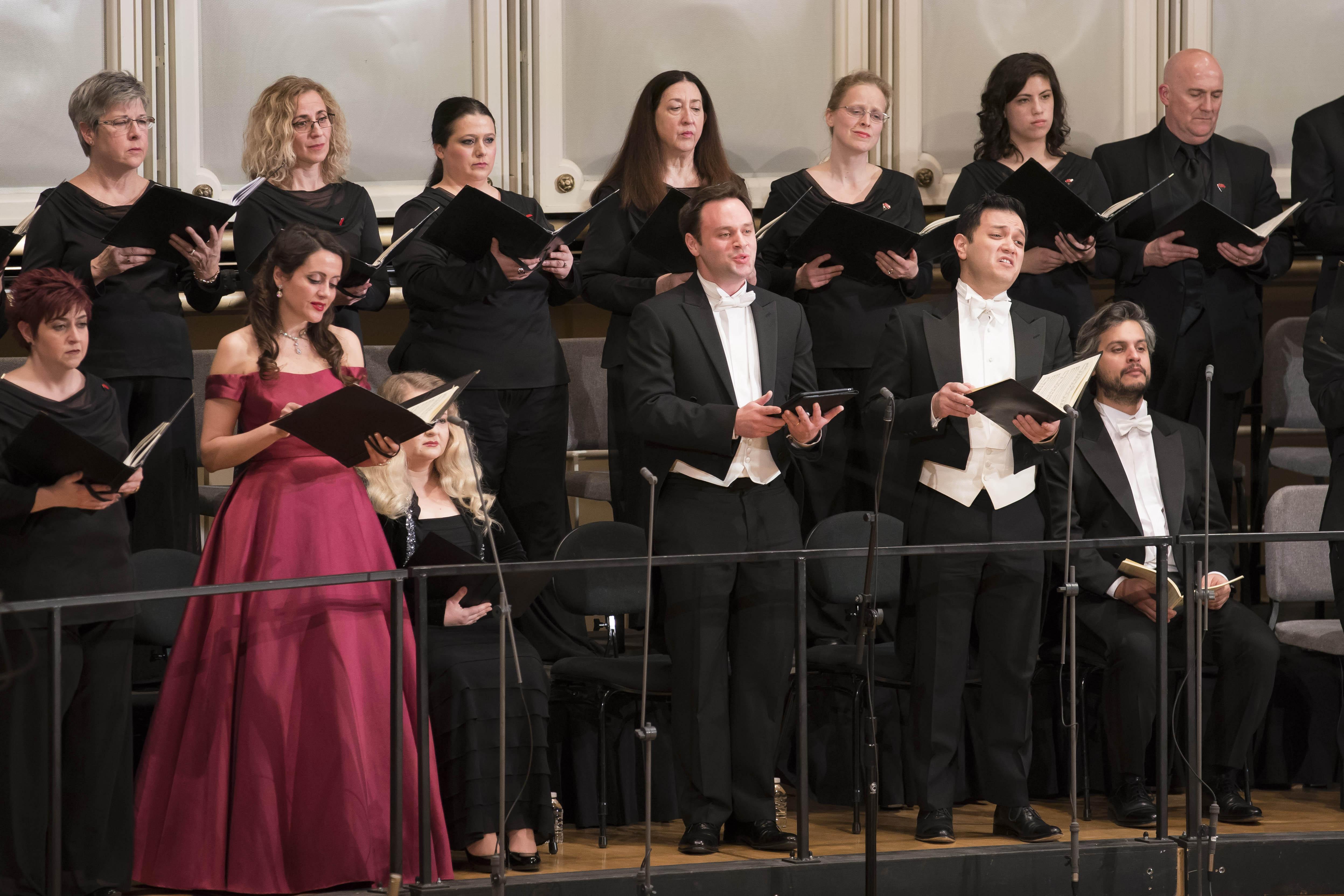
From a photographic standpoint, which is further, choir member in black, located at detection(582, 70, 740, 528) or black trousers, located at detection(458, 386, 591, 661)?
choir member in black, located at detection(582, 70, 740, 528)

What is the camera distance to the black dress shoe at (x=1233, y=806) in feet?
12.8

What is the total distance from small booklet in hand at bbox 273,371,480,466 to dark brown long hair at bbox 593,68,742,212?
4.13 feet

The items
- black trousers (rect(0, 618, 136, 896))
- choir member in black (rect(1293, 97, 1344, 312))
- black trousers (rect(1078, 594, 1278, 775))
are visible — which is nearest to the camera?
black trousers (rect(0, 618, 136, 896))

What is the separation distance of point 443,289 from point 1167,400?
211 centimetres

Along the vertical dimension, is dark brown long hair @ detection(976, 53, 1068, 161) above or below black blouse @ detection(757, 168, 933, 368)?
above

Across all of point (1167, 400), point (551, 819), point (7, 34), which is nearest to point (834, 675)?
point (551, 819)

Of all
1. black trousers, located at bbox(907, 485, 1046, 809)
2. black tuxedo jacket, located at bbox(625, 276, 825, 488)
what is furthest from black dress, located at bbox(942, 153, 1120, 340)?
black trousers, located at bbox(907, 485, 1046, 809)

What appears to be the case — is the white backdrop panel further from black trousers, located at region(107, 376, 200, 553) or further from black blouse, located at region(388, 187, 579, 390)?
black trousers, located at region(107, 376, 200, 553)

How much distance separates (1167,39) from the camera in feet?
19.2

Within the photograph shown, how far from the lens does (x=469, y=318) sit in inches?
170

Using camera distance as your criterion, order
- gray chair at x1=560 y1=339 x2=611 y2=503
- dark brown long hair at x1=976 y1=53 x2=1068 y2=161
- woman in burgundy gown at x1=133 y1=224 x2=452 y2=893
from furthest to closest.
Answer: gray chair at x1=560 y1=339 x2=611 y2=503 → dark brown long hair at x1=976 y1=53 x2=1068 y2=161 → woman in burgundy gown at x1=133 y1=224 x2=452 y2=893

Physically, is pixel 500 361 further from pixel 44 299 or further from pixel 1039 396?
pixel 1039 396

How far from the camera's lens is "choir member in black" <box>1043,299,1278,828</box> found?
3.84m

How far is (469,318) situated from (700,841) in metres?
1.53
